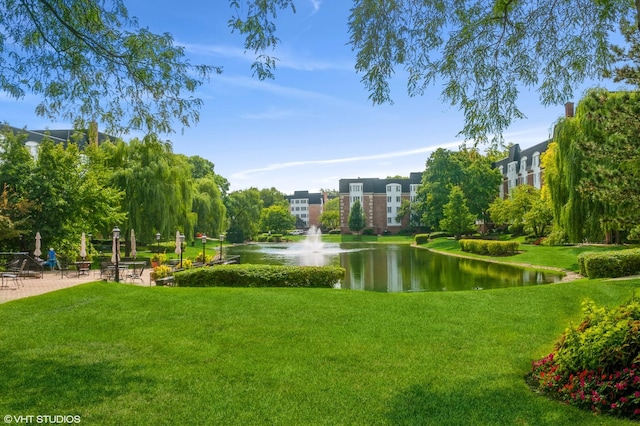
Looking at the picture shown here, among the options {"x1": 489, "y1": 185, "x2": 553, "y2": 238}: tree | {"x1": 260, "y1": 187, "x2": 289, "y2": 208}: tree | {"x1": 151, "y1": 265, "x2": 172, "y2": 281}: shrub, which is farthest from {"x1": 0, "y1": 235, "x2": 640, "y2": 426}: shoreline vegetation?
{"x1": 260, "y1": 187, "x2": 289, "y2": 208}: tree

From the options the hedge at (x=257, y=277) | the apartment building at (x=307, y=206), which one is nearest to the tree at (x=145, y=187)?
the hedge at (x=257, y=277)

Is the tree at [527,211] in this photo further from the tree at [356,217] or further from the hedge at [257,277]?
the tree at [356,217]

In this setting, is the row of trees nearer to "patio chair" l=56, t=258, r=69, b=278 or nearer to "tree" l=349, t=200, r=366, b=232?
"patio chair" l=56, t=258, r=69, b=278

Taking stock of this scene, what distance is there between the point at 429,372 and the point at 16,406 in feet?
14.2

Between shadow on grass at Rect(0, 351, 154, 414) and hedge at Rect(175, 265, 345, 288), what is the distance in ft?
25.7

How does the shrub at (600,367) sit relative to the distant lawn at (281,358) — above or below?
above

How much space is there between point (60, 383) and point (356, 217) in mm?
66822

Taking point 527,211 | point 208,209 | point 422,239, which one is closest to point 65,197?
point 208,209

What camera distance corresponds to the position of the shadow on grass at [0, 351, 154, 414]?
4555mm

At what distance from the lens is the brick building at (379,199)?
75250 mm

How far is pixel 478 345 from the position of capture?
692 cm

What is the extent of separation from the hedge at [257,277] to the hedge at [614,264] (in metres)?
8.68

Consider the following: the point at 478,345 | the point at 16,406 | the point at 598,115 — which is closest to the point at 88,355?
the point at 16,406

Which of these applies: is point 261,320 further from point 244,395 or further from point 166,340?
point 244,395
